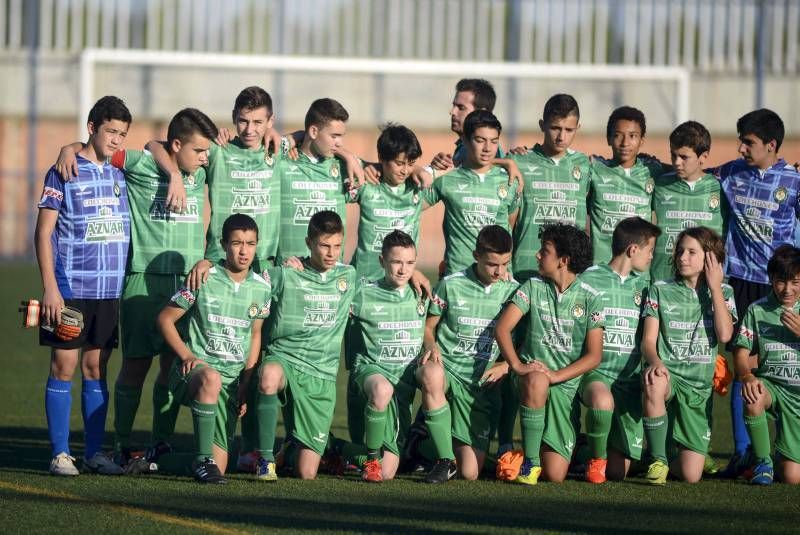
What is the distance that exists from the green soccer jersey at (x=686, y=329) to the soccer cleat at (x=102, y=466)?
2.95 meters

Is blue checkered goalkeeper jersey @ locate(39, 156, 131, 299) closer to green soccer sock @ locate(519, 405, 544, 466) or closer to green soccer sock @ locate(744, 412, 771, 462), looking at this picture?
green soccer sock @ locate(519, 405, 544, 466)

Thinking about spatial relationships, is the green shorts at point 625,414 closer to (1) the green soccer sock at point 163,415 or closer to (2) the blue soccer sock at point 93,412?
(1) the green soccer sock at point 163,415

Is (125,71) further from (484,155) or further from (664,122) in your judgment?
(484,155)

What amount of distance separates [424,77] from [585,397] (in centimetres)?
1582

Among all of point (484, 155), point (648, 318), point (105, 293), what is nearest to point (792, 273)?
point (648, 318)

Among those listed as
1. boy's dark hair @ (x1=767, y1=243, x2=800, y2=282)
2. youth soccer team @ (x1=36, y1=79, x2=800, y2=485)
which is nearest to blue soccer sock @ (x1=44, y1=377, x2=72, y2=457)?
youth soccer team @ (x1=36, y1=79, x2=800, y2=485)

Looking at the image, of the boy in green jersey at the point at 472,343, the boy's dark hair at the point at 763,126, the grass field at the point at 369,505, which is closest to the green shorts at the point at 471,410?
the boy in green jersey at the point at 472,343

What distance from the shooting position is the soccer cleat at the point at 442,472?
675 centimetres

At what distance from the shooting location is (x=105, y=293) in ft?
22.5

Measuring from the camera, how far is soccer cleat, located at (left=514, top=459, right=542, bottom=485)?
675cm

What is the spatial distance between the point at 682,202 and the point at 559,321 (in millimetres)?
1223

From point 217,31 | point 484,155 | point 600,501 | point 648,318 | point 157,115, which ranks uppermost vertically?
point 217,31

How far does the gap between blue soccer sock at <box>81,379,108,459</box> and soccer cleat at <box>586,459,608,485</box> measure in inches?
102

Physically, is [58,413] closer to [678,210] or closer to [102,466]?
[102,466]
